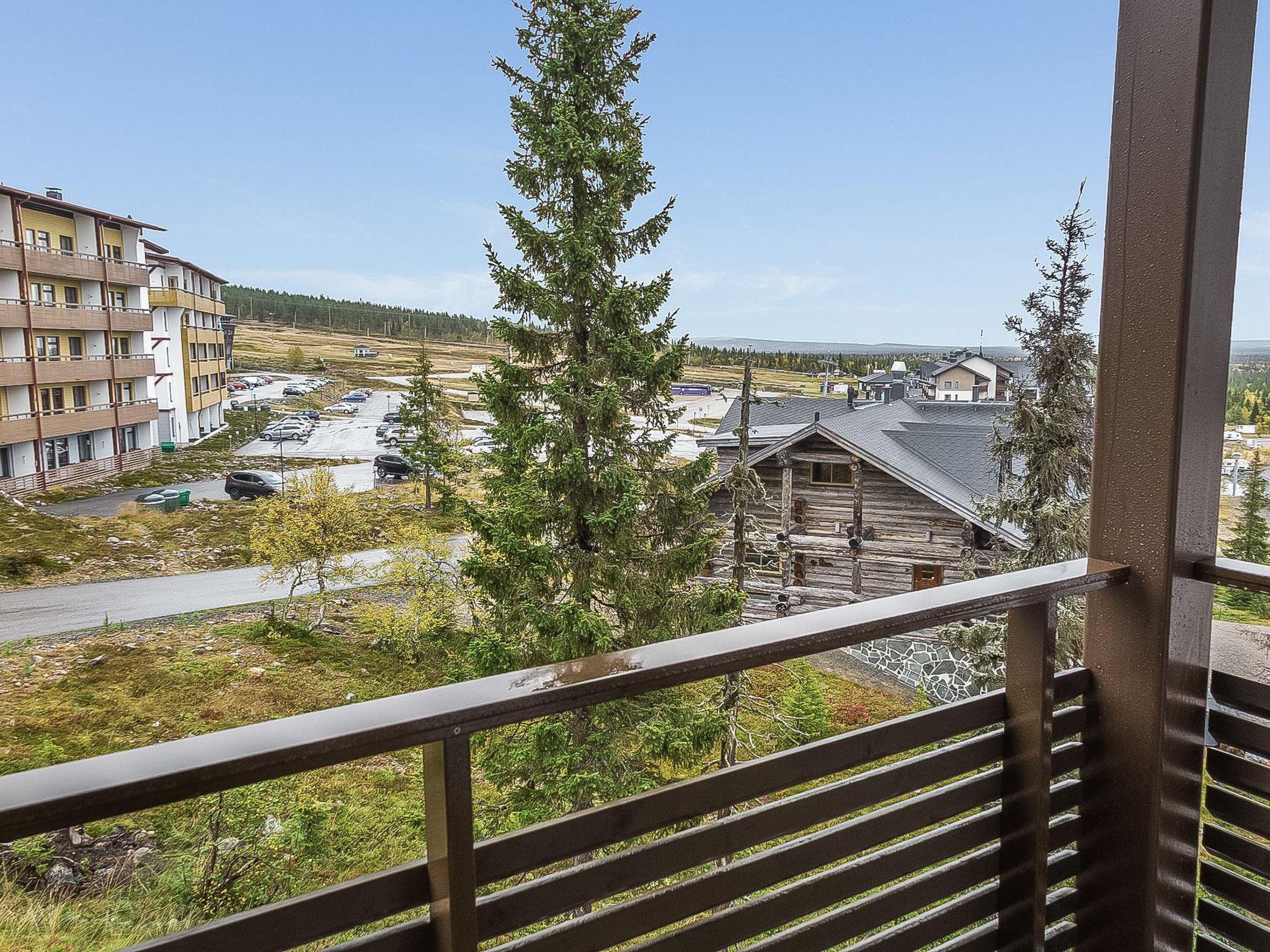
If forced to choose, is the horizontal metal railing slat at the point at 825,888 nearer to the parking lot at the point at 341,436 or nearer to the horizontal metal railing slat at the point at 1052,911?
the horizontal metal railing slat at the point at 1052,911

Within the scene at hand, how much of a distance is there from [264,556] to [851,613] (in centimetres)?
188

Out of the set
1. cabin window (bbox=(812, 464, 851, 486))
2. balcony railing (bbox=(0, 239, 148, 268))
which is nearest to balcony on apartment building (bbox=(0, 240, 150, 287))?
balcony railing (bbox=(0, 239, 148, 268))

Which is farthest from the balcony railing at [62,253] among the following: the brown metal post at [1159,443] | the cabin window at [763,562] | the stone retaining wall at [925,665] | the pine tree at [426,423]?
the stone retaining wall at [925,665]

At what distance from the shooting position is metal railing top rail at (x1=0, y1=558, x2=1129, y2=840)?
510mm

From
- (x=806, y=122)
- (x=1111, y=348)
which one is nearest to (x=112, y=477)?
(x=1111, y=348)

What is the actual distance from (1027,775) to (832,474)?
395 cm

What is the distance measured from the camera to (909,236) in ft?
12.7

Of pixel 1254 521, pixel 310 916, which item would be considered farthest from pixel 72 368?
pixel 1254 521

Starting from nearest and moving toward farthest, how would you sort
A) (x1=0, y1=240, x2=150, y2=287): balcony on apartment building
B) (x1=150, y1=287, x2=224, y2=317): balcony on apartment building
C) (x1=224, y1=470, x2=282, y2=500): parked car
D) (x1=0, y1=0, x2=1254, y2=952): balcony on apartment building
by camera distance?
(x1=0, y1=0, x2=1254, y2=952): balcony on apartment building
(x1=0, y1=240, x2=150, y2=287): balcony on apartment building
(x1=150, y1=287, x2=224, y2=317): balcony on apartment building
(x1=224, y1=470, x2=282, y2=500): parked car

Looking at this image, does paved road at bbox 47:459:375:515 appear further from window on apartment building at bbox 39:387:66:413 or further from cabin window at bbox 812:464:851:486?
cabin window at bbox 812:464:851:486

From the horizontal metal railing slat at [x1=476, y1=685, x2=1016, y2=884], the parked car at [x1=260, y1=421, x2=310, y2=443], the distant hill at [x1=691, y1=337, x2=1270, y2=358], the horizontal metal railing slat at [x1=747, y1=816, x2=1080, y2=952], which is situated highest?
the distant hill at [x1=691, y1=337, x2=1270, y2=358]

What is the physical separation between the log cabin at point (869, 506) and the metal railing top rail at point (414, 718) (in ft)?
12.6

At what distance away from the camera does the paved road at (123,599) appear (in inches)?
68.1

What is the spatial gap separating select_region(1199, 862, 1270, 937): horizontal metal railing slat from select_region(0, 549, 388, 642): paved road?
7.55 ft
